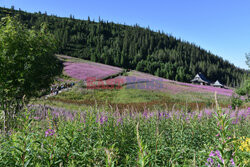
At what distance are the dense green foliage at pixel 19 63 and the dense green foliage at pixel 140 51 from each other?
6679cm

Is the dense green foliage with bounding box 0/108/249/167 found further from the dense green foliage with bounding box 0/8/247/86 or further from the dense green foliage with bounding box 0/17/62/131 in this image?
the dense green foliage with bounding box 0/8/247/86

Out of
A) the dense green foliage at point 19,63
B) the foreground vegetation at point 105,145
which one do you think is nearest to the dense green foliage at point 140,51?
the dense green foliage at point 19,63

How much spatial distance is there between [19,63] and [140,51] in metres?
105

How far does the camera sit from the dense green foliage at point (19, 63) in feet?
23.5

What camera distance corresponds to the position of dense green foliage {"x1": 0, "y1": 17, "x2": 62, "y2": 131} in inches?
282

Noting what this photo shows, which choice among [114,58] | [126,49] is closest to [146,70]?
[114,58]

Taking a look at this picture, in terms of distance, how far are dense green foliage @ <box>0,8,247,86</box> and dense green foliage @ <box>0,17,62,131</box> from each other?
66787 millimetres

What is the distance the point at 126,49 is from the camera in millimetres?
108062

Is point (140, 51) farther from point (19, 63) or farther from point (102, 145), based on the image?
point (102, 145)

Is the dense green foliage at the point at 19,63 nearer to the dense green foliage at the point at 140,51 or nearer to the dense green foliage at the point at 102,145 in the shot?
the dense green foliage at the point at 102,145

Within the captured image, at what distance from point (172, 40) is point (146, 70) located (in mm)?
75054

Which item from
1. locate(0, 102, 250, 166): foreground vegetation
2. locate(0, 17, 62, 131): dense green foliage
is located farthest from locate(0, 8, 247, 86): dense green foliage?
locate(0, 102, 250, 166): foreground vegetation

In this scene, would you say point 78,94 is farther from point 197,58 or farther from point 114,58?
point 197,58

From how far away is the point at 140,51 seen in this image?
109562 millimetres
